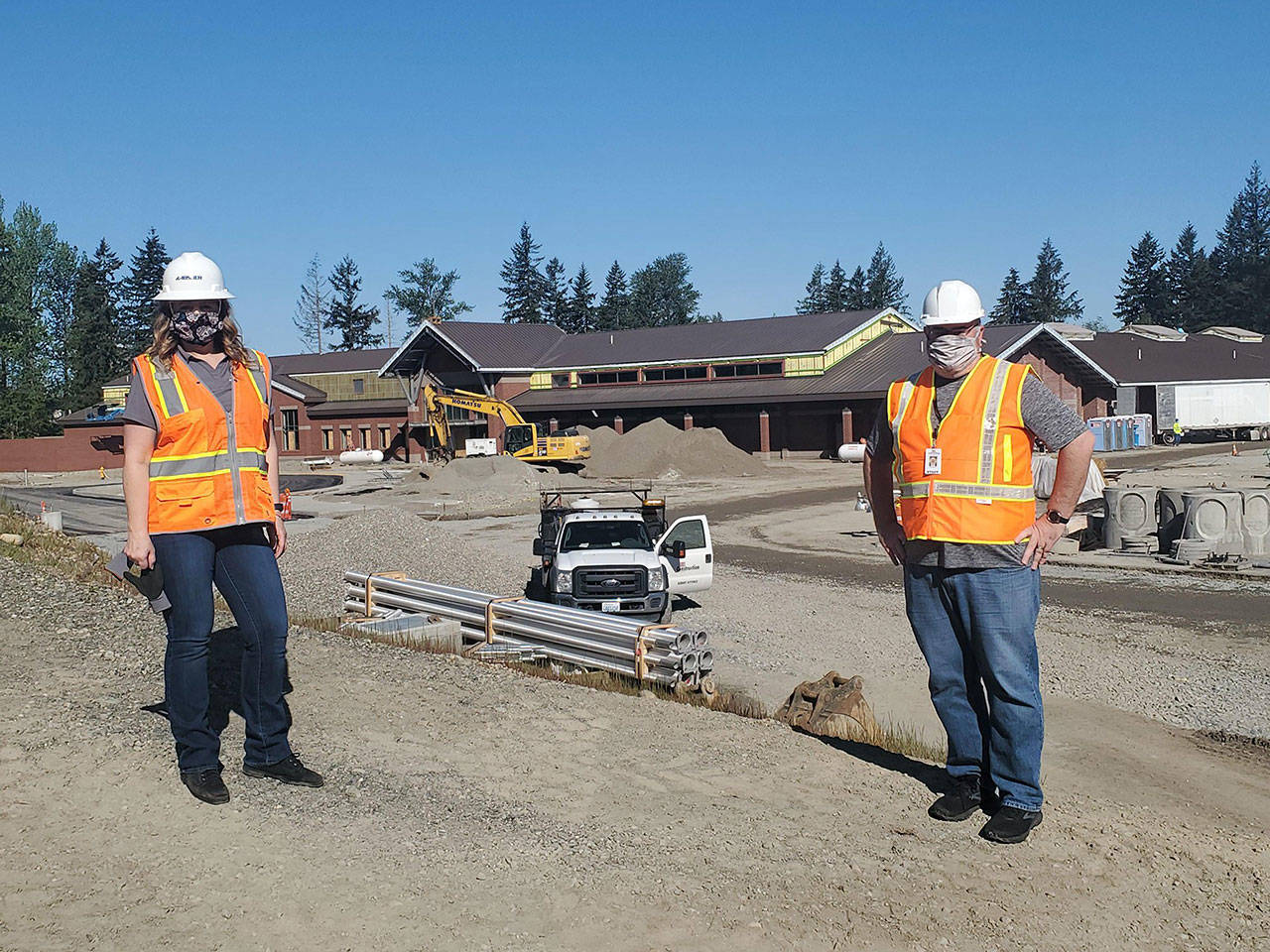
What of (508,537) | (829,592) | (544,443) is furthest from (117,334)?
(829,592)

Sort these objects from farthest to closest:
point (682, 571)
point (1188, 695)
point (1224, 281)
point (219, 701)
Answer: point (1224, 281), point (682, 571), point (1188, 695), point (219, 701)

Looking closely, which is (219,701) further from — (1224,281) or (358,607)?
(1224,281)

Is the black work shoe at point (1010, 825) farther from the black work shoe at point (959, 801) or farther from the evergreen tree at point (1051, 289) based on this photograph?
the evergreen tree at point (1051, 289)

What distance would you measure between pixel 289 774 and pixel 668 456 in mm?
49670

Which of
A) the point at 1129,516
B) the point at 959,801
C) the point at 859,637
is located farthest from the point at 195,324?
the point at 1129,516

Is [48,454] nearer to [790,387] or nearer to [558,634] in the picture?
[790,387]

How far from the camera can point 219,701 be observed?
22.7 feet

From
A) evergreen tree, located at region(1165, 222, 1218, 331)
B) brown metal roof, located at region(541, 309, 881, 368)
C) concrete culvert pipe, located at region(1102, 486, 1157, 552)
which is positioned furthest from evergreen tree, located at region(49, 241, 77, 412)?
evergreen tree, located at region(1165, 222, 1218, 331)

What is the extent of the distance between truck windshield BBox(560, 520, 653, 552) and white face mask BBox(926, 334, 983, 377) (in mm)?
10881

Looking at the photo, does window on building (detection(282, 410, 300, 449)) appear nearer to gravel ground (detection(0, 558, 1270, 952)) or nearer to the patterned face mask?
gravel ground (detection(0, 558, 1270, 952))

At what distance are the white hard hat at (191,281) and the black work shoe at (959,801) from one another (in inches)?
158

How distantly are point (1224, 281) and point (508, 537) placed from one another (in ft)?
486

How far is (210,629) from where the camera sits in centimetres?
541

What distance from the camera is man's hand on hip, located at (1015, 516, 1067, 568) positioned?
5.29 m
